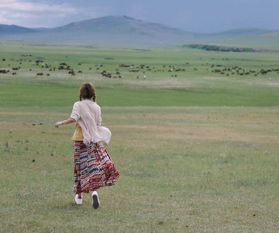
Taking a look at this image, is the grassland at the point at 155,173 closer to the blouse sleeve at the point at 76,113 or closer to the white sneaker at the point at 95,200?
the white sneaker at the point at 95,200

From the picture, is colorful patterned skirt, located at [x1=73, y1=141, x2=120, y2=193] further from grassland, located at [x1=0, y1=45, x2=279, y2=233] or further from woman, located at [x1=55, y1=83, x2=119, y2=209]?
grassland, located at [x1=0, y1=45, x2=279, y2=233]

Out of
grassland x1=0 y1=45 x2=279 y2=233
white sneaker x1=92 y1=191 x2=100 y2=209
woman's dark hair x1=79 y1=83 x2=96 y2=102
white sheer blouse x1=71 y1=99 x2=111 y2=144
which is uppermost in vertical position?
woman's dark hair x1=79 y1=83 x2=96 y2=102

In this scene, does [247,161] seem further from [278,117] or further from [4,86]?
[4,86]

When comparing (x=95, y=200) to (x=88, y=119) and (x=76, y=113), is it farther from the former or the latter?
(x=76, y=113)

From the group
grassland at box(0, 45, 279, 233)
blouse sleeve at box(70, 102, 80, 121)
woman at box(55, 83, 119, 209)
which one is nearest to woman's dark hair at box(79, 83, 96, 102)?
woman at box(55, 83, 119, 209)

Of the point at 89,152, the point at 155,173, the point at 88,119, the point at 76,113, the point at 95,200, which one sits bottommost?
the point at 155,173

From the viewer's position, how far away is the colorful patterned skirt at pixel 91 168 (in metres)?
11.6

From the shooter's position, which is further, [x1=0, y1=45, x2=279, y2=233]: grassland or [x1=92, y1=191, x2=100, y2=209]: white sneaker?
[x1=92, y1=191, x2=100, y2=209]: white sneaker

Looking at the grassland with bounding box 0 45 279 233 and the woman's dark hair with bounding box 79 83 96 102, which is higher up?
the woman's dark hair with bounding box 79 83 96 102

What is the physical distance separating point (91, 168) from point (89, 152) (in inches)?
11.0

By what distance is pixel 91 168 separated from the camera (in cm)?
1161

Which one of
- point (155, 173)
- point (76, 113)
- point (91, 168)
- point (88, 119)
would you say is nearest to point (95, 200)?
point (91, 168)

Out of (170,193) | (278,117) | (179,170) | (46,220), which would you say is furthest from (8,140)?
(278,117)

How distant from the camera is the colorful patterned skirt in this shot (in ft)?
38.1
